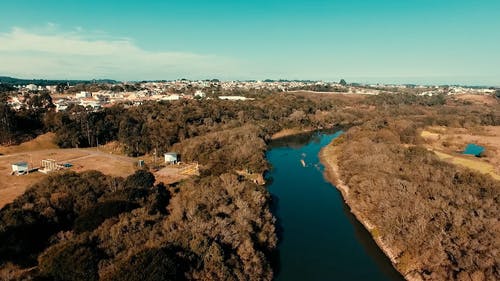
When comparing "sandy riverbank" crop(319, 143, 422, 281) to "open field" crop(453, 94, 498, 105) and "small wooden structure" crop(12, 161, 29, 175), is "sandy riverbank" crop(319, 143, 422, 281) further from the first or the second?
"open field" crop(453, 94, 498, 105)

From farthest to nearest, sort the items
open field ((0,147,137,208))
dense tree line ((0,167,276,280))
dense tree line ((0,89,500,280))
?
open field ((0,147,137,208)), dense tree line ((0,89,500,280)), dense tree line ((0,167,276,280))

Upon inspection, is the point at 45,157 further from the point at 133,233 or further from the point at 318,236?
the point at 318,236

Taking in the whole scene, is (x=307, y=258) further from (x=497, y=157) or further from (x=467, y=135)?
(x=467, y=135)

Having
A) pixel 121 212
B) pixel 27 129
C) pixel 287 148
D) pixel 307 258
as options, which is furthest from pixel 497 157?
pixel 27 129

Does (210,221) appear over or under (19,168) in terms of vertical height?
over

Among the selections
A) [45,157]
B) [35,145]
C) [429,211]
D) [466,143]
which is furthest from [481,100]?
[35,145]

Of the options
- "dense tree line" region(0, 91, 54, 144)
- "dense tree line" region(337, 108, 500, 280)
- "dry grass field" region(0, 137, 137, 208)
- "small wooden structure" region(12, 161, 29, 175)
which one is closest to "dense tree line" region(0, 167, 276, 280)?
"dense tree line" region(337, 108, 500, 280)
